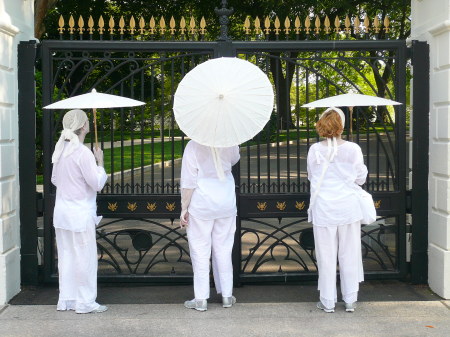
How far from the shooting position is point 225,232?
635 centimetres

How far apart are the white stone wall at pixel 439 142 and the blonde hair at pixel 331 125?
1.26m

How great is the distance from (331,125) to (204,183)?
129 centimetres

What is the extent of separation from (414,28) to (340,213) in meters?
2.68

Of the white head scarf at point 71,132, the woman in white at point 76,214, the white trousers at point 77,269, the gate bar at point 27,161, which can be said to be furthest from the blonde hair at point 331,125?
the gate bar at point 27,161

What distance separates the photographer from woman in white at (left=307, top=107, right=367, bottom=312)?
243 inches

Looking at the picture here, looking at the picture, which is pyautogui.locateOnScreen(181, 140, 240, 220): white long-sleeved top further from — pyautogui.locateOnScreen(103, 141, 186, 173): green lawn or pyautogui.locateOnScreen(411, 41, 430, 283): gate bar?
pyautogui.locateOnScreen(103, 141, 186, 173): green lawn

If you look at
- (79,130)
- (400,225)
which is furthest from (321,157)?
(79,130)

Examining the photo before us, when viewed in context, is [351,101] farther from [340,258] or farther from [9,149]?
[9,149]

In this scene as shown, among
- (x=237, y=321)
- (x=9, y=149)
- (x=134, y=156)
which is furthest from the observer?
(x=134, y=156)

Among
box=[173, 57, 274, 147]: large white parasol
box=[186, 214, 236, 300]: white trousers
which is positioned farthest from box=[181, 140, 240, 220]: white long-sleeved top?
box=[173, 57, 274, 147]: large white parasol

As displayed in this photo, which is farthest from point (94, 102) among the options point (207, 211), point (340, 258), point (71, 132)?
point (340, 258)

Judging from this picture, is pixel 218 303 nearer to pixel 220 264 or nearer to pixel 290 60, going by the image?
pixel 220 264

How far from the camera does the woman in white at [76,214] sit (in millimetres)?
6227

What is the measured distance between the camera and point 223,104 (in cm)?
584
